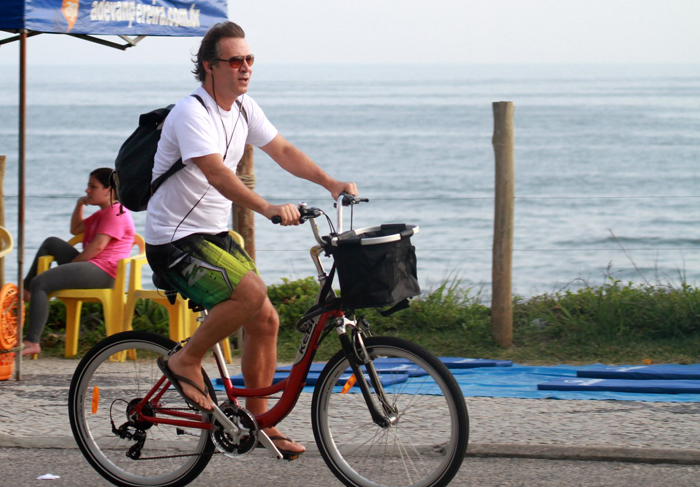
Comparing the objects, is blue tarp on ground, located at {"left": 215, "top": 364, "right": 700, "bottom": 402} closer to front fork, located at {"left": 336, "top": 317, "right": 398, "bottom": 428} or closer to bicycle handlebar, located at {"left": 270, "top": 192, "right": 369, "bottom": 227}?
front fork, located at {"left": 336, "top": 317, "right": 398, "bottom": 428}

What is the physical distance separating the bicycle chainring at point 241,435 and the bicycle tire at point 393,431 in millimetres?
251

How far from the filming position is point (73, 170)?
55.6 m

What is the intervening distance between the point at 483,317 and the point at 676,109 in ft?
320

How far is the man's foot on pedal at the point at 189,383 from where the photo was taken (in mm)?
3994

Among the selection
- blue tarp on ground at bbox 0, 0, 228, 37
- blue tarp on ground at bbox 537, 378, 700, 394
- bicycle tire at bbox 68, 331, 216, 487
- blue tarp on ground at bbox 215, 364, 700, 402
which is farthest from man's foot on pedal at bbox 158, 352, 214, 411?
blue tarp on ground at bbox 537, 378, 700, 394

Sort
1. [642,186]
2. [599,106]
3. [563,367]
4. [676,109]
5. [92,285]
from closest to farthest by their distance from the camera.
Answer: [563,367]
[92,285]
[642,186]
[676,109]
[599,106]

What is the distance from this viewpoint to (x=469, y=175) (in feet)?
172

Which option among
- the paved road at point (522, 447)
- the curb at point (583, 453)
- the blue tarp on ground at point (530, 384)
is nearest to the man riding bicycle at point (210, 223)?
the paved road at point (522, 447)

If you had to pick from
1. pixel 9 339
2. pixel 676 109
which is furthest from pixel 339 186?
pixel 676 109

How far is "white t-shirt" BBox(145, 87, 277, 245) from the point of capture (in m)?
3.82

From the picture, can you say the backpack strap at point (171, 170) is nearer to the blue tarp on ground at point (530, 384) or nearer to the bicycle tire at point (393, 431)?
the bicycle tire at point (393, 431)

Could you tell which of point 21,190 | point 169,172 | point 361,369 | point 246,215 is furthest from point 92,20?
point 361,369

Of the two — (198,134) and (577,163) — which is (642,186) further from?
(198,134)

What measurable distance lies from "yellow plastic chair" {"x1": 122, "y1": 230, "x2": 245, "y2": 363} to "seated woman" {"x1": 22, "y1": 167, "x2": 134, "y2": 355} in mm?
196
